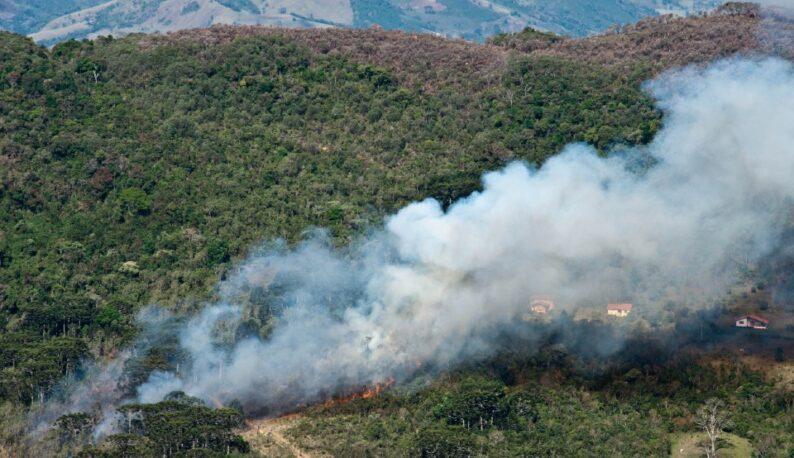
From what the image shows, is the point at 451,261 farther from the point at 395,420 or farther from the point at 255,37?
the point at 255,37

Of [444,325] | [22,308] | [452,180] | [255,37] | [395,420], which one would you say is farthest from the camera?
[255,37]

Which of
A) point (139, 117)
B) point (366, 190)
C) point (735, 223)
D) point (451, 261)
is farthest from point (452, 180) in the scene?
point (139, 117)

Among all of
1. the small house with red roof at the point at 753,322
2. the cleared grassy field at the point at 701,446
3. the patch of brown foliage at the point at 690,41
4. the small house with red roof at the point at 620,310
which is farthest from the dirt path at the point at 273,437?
the patch of brown foliage at the point at 690,41

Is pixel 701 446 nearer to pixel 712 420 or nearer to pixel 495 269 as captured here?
pixel 712 420

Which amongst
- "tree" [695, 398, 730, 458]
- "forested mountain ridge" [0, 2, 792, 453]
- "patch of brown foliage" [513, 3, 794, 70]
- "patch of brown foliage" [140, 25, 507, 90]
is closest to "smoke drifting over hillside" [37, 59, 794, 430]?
"forested mountain ridge" [0, 2, 792, 453]

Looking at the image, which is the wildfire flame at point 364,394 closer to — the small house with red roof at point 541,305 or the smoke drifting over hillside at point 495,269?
the smoke drifting over hillside at point 495,269

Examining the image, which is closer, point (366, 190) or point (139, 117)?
point (366, 190)

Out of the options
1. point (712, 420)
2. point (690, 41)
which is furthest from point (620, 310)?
point (690, 41)

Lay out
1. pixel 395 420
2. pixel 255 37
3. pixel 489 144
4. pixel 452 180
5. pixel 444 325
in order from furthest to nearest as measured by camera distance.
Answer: pixel 255 37 < pixel 489 144 < pixel 452 180 < pixel 444 325 < pixel 395 420
